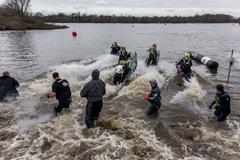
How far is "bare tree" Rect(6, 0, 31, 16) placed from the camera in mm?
96062

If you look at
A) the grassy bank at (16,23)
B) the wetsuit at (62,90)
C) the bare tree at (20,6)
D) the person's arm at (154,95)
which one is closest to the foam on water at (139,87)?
the person's arm at (154,95)

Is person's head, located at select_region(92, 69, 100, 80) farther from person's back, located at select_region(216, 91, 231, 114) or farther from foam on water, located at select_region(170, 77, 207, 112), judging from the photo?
foam on water, located at select_region(170, 77, 207, 112)

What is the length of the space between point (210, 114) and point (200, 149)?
11.8 ft

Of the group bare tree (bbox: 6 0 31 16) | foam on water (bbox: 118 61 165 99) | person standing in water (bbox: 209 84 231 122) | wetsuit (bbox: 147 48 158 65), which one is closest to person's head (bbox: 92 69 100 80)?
person standing in water (bbox: 209 84 231 122)

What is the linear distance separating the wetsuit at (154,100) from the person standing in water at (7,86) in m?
5.58

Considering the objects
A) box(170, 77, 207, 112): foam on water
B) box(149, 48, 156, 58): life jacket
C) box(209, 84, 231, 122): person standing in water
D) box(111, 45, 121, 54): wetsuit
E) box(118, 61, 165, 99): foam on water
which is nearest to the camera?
box(209, 84, 231, 122): person standing in water

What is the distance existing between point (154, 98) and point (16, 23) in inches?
3005

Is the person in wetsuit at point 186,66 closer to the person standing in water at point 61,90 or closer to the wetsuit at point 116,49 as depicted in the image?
the person standing in water at point 61,90

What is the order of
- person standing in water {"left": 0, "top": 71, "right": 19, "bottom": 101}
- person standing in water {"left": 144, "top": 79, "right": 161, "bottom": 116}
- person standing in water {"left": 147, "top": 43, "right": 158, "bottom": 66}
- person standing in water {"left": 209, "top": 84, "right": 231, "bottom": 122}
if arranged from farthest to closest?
person standing in water {"left": 147, "top": 43, "right": 158, "bottom": 66}, person standing in water {"left": 0, "top": 71, "right": 19, "bottom": 101}, person standing in water {"left": 144, "top": 79, "right": 161, "bottom": 116}, person standing in water {"left": 209, "top": 84, "right": 231, "bottom": 122}

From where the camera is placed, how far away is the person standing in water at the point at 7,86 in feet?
39.8

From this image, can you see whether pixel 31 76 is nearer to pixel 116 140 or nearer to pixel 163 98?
pixel 163 98

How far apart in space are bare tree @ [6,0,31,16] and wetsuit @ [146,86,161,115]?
91349 mm

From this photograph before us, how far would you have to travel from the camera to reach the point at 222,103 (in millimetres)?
11156

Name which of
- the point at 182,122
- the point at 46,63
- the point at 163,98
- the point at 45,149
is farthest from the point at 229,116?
the point at 46,63
